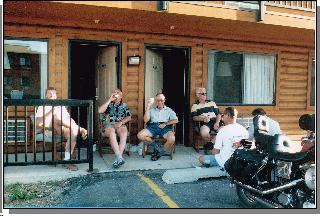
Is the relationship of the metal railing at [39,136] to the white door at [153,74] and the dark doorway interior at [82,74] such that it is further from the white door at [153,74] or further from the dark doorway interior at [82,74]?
the white door at [153,74]

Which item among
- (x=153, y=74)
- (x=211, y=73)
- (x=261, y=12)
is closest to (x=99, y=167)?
(x=153, y=74)

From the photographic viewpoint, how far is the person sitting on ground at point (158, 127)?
242 inches

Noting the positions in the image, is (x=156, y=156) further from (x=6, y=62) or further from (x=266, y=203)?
(x=6, y=62)

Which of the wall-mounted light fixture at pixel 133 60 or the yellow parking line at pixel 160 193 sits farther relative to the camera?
the wall-mounted light fixture at pixel 133 60

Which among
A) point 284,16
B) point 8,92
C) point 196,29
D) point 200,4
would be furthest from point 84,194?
point 284,16

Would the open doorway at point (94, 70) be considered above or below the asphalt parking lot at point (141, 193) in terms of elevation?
above

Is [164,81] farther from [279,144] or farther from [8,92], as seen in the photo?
[279,144]

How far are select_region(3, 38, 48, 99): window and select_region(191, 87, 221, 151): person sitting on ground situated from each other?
10.2 ft

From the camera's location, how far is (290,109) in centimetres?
868

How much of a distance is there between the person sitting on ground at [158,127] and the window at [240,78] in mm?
1767

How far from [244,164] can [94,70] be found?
16.1 feet

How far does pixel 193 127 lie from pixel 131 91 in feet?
5.03

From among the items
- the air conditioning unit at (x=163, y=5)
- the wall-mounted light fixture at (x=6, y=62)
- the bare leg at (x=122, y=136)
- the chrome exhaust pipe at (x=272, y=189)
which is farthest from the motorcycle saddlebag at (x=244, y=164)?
the wall-mounted light fixture at (x=6, y=62)

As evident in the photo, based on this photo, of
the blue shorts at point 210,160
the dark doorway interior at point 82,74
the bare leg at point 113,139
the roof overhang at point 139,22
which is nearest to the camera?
the blue shorts at point 210,160
